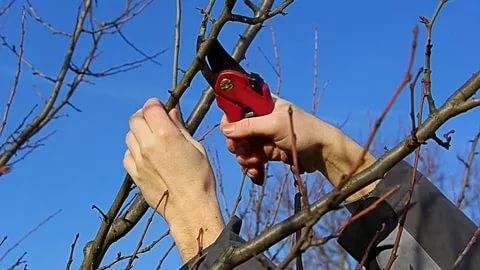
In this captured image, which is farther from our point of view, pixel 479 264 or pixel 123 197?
pixel 123 197

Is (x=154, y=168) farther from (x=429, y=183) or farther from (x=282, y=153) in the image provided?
(x=429, y=183)

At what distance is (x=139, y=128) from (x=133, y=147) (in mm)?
45

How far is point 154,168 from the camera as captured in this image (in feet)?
4.75

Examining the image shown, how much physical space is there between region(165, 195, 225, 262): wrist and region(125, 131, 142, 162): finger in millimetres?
145

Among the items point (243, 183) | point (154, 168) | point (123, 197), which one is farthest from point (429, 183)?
point (243, 183)

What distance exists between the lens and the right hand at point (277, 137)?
4.96 ft

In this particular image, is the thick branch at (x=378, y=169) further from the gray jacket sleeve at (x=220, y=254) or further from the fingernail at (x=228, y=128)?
the fingernail at (x=228, y=128)

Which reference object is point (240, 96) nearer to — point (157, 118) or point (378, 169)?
point (157, 118)

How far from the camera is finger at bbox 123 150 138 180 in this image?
4.94 feet

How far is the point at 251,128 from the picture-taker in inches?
59.9

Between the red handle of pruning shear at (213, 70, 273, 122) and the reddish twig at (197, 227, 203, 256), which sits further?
the red handle of pruning shear at (213, 70, 273, 122)

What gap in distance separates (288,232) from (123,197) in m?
0.81

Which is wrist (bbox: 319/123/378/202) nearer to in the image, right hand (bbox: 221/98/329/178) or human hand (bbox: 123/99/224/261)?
right hand (bbox: 221/98/329/178)

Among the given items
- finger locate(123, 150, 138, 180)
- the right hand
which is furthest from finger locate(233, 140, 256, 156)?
finger locate(123, 150, 138, 180)
